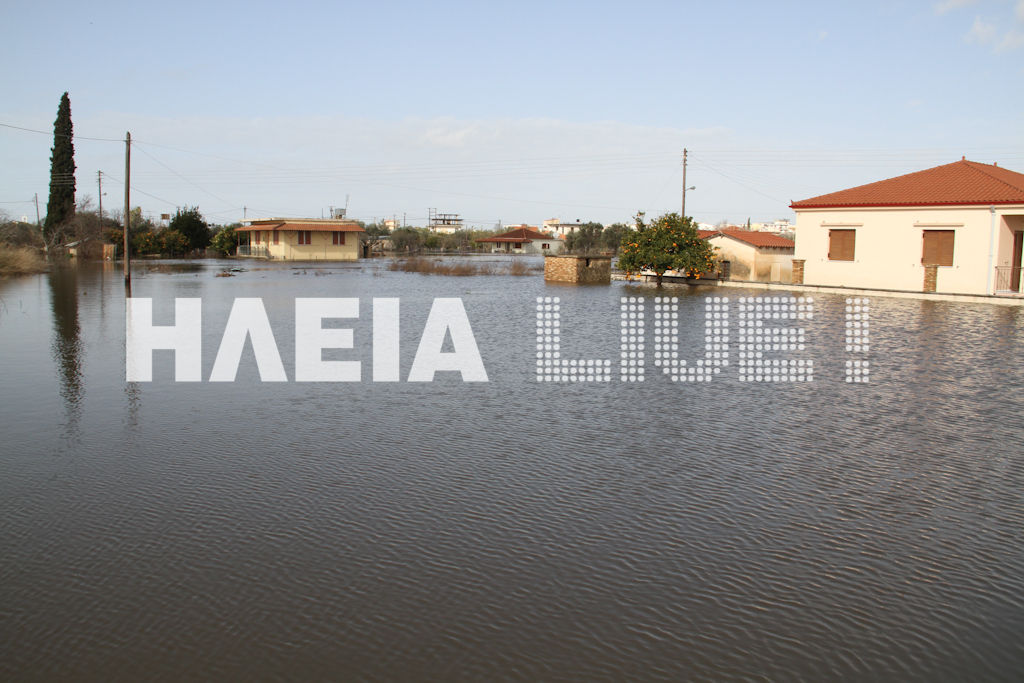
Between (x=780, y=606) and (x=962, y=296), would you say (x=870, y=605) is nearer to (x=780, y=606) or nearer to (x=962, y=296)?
(x=780, y=606)

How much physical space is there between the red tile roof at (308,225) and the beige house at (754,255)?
3561cm

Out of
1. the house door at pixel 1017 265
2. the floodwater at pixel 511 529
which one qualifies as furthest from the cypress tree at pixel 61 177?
the house door at pixel 1017 265

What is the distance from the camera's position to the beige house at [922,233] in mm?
26641

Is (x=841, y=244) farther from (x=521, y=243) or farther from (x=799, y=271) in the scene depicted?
(x=521, y=243)

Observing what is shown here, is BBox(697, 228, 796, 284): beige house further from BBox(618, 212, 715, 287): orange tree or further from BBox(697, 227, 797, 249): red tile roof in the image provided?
BBox(618, 212, 715, 287): orange tree

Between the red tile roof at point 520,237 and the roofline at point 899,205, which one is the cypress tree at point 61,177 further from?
the red tile roof at point 520,237

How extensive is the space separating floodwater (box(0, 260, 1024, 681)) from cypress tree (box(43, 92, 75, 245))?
4728 centimetres

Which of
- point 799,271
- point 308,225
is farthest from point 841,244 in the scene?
point 308,225

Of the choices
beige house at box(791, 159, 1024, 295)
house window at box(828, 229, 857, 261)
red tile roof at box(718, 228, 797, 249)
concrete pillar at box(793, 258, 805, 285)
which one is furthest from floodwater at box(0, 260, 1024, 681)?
red tile roof at box(718, 228, 797, 249)

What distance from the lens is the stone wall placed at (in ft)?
127

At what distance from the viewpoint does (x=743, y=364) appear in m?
13.5

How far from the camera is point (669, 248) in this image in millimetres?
35125

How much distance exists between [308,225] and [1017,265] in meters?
52.0

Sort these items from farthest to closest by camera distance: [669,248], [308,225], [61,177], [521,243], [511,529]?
[521,243]
[308,225]
[61,177]
[669,248]
[511,529]
